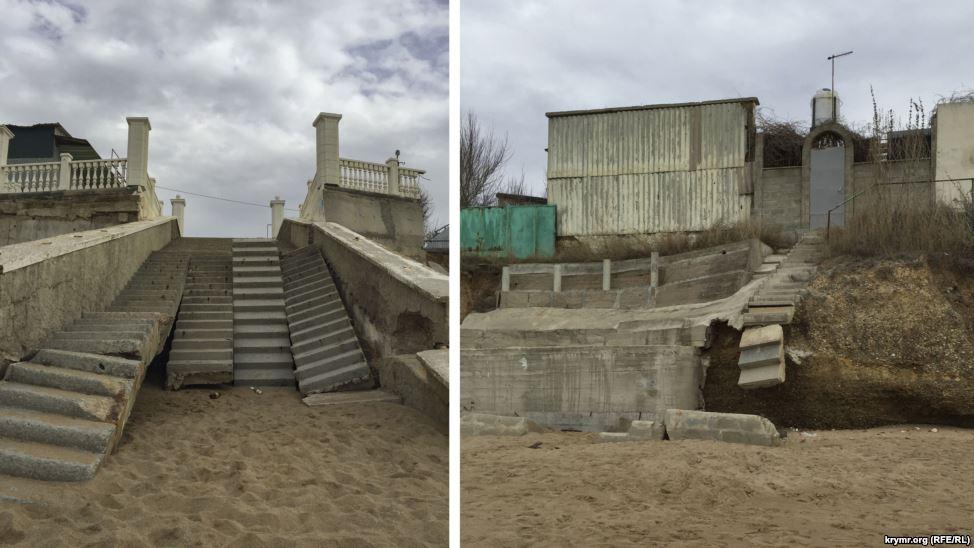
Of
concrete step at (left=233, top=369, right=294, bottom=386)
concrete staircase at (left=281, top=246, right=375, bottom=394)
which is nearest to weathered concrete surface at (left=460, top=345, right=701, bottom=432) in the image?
concrete staircase at (left=281, top=246, right=375, bottom=394)

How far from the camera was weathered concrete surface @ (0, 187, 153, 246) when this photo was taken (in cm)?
1119

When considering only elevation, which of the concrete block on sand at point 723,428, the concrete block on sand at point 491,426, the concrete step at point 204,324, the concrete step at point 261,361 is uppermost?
the concrete step at point 204,324

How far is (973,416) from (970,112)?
6.89 metres

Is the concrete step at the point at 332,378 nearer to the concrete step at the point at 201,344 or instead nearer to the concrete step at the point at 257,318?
the concrete step at the point at 201,344

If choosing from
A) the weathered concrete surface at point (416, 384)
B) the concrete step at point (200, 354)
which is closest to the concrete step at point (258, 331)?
the concrete step at point (200, 354)

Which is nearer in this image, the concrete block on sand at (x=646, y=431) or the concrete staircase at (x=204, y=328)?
the concrete staircase at (x=204, y=328)

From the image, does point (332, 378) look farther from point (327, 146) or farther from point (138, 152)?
point (138, 152)

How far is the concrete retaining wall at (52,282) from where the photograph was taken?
158 inches

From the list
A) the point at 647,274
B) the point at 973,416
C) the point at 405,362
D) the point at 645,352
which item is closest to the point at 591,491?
the point at 405,362

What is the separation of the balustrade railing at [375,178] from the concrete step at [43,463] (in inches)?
375

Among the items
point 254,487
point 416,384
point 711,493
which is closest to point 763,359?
point 711,493

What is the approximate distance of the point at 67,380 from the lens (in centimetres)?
377

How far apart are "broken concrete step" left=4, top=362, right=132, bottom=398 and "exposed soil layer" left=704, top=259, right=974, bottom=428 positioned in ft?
22.9

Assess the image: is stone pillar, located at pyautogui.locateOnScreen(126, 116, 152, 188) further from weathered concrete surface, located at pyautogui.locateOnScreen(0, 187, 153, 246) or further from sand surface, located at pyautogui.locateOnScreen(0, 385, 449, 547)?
sand surface, located at pyautogui.locateOnScreen(0, 385, 449, 547)
